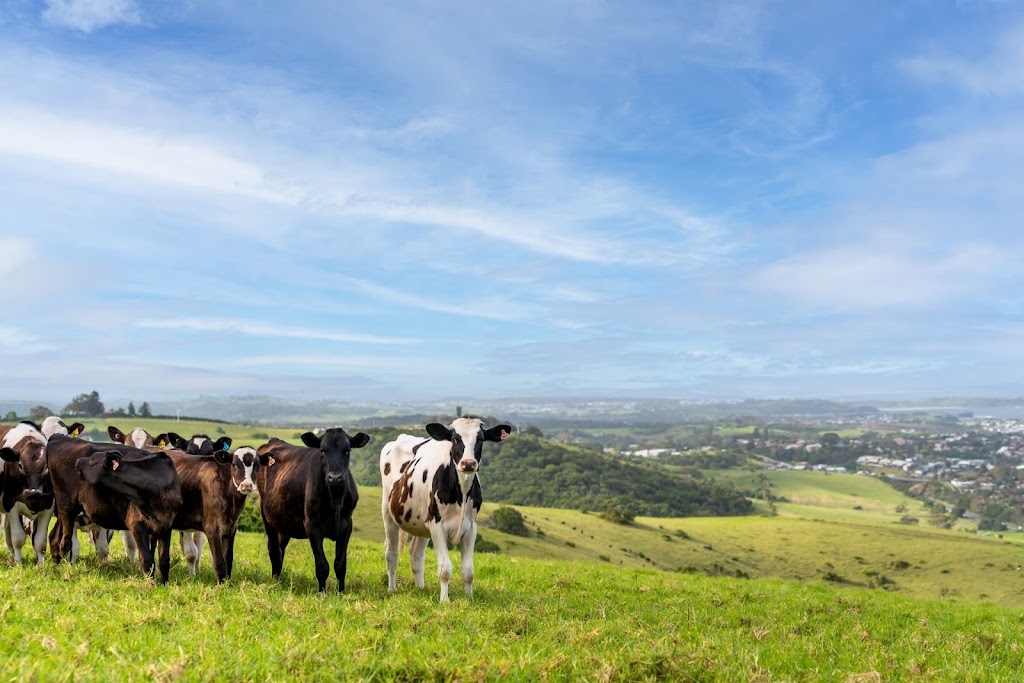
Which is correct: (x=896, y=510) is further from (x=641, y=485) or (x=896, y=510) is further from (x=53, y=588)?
(x=53, y=588)

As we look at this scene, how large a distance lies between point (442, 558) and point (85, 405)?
110 metres

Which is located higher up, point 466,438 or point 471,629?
point 466,438

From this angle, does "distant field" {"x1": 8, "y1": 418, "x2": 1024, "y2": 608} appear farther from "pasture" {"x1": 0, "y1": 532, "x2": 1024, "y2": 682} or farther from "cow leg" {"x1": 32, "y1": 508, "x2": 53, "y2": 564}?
"cow leg" {"x1": 32, "y1": 508, "x2": 53, "y2": 564}

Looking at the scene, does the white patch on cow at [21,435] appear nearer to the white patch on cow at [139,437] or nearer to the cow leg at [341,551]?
the white patch on cow at [139,437]

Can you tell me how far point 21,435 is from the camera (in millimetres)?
13039

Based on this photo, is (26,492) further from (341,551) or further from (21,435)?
(341,551)

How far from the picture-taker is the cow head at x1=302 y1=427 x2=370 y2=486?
1129 cm

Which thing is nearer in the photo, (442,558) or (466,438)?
(442,558)

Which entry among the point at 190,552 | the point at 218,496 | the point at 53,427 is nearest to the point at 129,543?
the point at 190,552

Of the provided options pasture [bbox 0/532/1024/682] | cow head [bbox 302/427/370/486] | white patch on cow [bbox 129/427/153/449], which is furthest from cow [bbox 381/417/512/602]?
white patch on cow [bbox 129/427/153/449]

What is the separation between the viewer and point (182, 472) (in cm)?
1191

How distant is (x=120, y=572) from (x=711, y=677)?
30.9 ft

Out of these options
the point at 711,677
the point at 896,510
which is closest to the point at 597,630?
the point at 711,677

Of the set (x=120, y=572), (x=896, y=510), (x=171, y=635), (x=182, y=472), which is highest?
(x=182, y=472)
